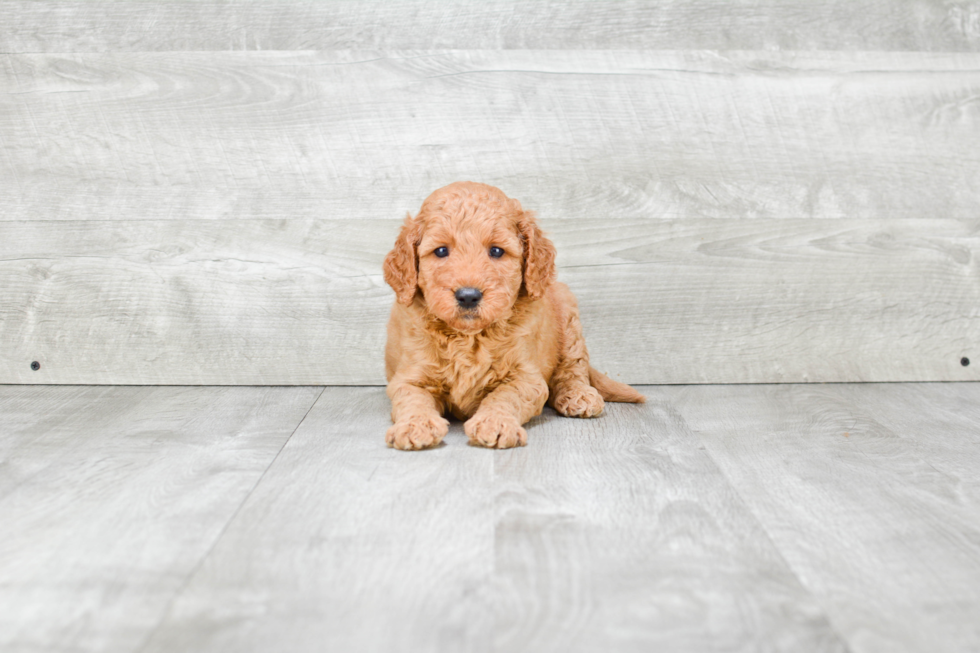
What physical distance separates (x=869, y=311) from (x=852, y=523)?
59.7 inches

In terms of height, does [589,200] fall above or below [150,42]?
below

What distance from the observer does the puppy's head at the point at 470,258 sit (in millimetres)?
1976

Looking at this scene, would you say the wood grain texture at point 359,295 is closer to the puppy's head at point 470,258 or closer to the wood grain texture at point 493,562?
the puppy's head at point 470,258

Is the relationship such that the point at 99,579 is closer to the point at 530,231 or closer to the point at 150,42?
the point at 530,231

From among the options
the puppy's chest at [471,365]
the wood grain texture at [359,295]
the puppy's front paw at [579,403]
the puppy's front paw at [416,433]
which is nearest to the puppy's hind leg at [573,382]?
the puppy's front paw at [579,403]

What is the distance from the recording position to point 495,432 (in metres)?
1.96

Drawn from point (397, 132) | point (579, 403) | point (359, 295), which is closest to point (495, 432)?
point (579, 403)

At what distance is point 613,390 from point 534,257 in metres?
0.61

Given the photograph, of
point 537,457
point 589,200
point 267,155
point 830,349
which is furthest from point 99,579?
point 830,349

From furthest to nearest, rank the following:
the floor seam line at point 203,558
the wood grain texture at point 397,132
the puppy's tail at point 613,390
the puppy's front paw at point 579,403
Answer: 1. the wood grain texture at point 397,132
2. the puppy's tail at point 613,390
3. the puppy's front paw at point 579,403
4. the floor seam line at point 203,558

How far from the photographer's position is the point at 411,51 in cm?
274

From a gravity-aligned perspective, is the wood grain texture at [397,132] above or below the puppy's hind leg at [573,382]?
above

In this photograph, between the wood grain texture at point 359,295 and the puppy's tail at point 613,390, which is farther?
the wood grain texture at point 359,295

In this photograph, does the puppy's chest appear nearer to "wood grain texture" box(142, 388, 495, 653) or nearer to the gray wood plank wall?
"wood grain texture" box(142, 388, 495, 653)
